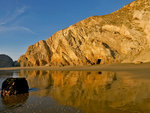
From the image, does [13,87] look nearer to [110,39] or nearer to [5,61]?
[110,39]

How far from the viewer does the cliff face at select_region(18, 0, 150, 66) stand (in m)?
26.8

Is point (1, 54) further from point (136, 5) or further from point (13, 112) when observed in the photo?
point (13, 112)

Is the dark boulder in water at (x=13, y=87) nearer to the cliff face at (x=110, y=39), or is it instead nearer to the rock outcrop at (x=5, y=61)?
the cliff face at (x=110, y=39)

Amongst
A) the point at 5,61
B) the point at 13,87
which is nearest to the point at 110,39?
the point at 13,87

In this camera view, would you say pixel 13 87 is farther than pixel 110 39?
No

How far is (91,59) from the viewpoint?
117 ft

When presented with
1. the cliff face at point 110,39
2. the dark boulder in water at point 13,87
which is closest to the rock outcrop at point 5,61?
the cliff face at point 110,39

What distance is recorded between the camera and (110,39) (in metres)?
32.6

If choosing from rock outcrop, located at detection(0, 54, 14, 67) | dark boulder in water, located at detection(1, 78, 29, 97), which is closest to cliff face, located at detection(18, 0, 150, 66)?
dark boulder in water, located at detection(1, 78, 29, 97)

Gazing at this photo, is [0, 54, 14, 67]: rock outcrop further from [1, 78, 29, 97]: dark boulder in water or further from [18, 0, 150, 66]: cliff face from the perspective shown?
[1, 78, 29, 97]: dark boulder in water

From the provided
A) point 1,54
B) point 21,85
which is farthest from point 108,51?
point 1,54

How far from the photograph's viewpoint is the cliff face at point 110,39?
88.1 feet

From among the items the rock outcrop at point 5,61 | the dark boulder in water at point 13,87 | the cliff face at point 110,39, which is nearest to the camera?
the dark boulder in water at point 13,87

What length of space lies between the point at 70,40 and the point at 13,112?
1513 inches
